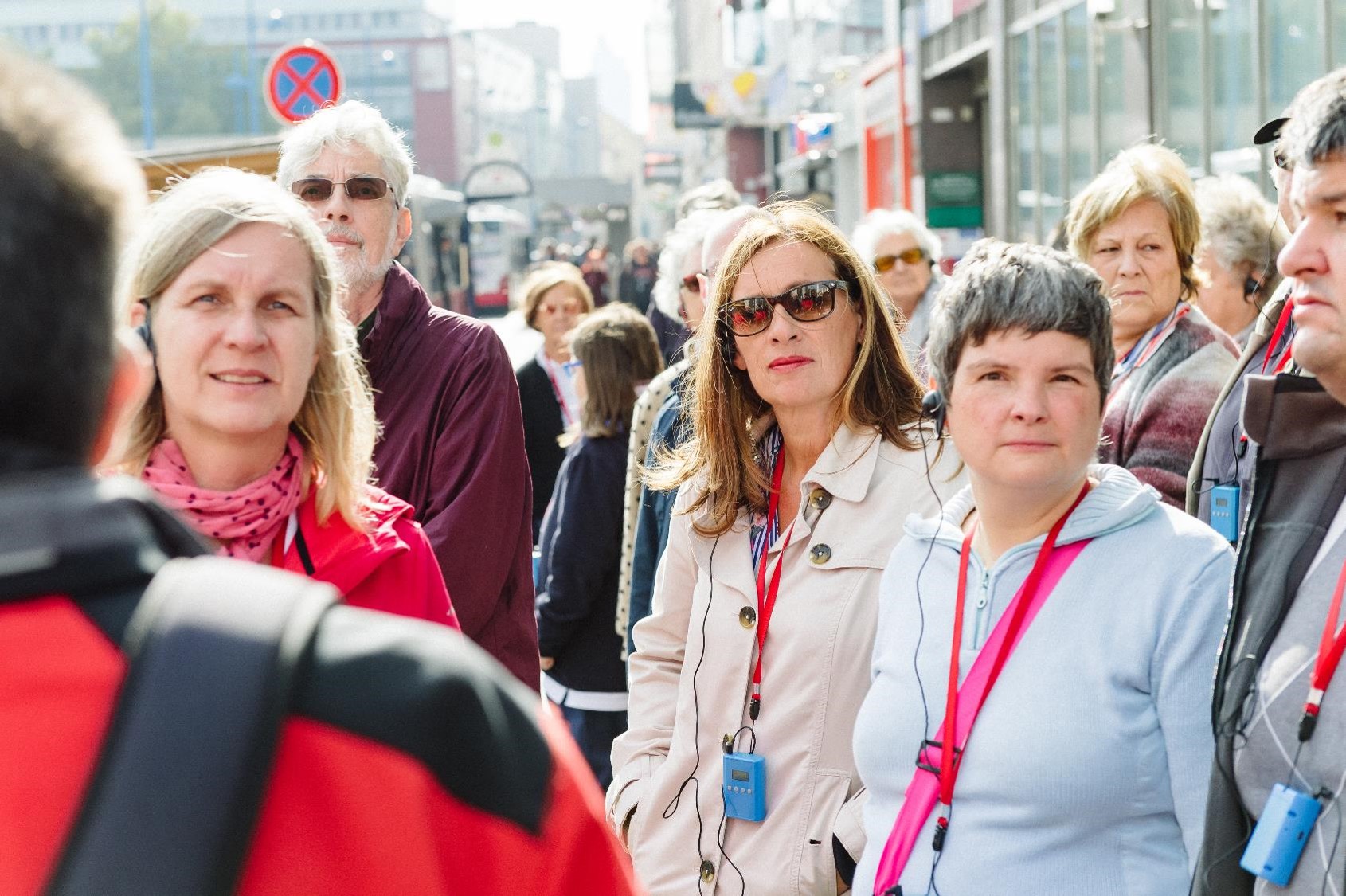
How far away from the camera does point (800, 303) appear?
11.6 feet

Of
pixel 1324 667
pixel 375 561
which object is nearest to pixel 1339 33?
pixel 1324 667

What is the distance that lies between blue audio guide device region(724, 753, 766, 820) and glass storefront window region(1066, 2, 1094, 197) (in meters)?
11.9

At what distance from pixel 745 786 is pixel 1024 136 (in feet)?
47.6

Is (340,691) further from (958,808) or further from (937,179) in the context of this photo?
(937,179)

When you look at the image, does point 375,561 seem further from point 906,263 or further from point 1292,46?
→ point 1292,46

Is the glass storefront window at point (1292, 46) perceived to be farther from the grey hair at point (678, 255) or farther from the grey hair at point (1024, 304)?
the grey hair at point (1024, 304)

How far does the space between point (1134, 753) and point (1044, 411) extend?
2.09ft

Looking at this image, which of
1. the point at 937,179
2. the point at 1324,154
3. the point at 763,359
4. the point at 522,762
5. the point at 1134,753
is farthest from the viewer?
the point at 937,179

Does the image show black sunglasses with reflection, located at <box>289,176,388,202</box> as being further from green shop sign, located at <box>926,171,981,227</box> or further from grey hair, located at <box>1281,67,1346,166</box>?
green shop sign, located at <box>926,171,981,227</box>

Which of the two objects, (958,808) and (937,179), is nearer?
(958,808)

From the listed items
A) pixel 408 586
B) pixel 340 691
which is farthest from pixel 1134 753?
pixel 340 691

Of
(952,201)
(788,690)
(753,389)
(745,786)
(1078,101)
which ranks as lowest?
(745,786)

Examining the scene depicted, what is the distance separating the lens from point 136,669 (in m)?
1.01

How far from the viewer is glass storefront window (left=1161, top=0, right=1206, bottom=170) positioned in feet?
37.4
